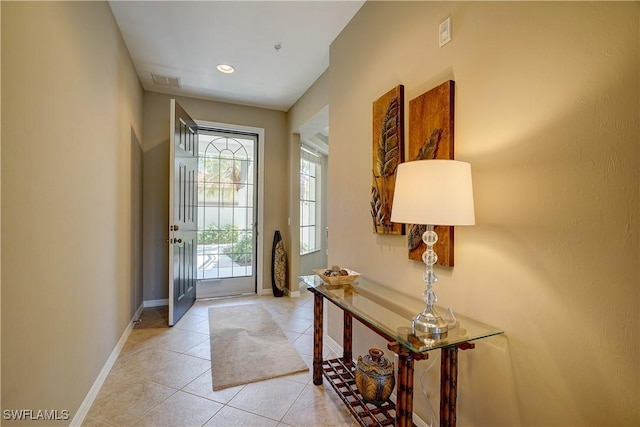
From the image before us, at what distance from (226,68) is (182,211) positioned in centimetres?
158

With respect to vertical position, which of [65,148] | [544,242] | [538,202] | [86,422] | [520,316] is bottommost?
[86,422]

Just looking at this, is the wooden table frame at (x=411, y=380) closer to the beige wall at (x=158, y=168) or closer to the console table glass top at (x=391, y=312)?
the console table glass top at (x=391, y=312)

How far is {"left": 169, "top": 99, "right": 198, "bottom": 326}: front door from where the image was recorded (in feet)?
9.91

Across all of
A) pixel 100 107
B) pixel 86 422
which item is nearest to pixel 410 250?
pixel 86 422

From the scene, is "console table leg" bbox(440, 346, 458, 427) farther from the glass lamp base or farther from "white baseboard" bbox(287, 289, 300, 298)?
"white baseboard" bbox(287, 289, 300, 298)

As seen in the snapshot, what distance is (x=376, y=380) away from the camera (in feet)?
5.07

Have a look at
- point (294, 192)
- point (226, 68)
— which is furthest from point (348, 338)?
point (226, 68)

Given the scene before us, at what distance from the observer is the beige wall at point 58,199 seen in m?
1.10

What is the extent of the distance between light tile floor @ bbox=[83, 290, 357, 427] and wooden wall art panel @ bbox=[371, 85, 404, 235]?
115 centimetres

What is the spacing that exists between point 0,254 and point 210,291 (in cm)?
324

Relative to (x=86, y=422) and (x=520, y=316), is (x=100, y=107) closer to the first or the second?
(x=86, y=422)

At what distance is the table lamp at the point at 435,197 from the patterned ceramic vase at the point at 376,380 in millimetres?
464

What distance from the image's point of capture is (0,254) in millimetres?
1020

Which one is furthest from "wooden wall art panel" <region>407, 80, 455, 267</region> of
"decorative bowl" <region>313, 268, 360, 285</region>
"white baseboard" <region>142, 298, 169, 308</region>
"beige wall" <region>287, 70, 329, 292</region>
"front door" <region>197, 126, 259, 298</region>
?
"white baseboard" <region>142, 298, 169, 308</region>
